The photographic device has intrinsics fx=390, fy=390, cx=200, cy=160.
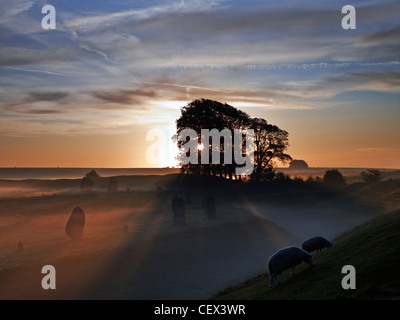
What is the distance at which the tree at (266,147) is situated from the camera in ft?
236

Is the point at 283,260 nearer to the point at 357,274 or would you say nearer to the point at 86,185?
the point at 357,274

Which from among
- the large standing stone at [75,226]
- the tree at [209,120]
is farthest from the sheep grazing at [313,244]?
the tree at [209,120]

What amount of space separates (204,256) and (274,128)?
46.8m

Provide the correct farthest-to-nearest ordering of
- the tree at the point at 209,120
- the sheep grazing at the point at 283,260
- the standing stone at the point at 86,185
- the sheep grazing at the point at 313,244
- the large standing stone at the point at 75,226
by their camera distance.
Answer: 1. the standing stone at the point at 86,185
2. the tree at the point at 209,120
3. the large standing stone at the point at 75,226
4. the sheep grazing at the point at 313,244
5. the sheep grazing at the point at 283,260

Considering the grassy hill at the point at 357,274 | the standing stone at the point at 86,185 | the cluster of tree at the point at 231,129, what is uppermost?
the cluster of tree at the point at 231,129

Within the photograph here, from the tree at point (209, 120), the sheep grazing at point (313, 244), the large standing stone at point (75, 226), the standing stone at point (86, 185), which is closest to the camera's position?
the sheep grazing at point (313, 244)

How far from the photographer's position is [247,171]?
71.8 meters

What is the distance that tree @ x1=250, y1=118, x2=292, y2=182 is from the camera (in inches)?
2837

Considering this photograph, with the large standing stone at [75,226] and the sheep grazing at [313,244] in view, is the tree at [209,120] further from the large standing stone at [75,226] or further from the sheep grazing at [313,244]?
the sheep grazing at [313,244]

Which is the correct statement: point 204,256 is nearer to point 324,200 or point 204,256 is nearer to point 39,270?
point 39,270

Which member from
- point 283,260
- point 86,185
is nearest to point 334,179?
point 86,185

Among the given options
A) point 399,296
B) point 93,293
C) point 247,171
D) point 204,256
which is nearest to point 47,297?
point 93,293

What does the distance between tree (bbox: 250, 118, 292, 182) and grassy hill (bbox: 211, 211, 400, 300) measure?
54051 mm

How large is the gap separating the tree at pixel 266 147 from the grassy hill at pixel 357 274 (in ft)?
177
